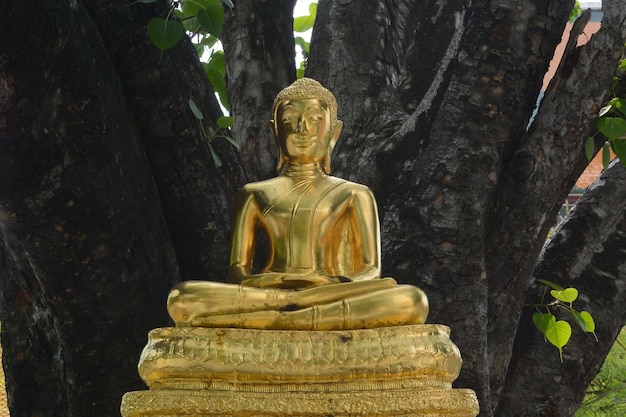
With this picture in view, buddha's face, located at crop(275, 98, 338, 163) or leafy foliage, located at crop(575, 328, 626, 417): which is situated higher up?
buddha's face, located at crop(275, 98, 338, 163)

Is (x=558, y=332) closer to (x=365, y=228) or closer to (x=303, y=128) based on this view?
(x=365, y=228)

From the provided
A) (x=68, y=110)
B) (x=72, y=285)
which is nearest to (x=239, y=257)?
(x=72, y=285)

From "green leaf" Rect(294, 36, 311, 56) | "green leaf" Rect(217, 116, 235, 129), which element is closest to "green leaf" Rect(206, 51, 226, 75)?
"green leaf" Rect(294, 36, 311, 56)

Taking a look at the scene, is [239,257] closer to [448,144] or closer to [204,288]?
[204,288]

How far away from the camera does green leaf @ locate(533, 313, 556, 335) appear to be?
301 cm

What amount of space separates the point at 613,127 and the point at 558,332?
31.8 inches

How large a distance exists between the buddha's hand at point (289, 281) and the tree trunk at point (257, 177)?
1.29 ft

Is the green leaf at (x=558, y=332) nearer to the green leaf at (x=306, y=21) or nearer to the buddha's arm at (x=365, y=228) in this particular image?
the buddha's arm at (x=365, y=228)

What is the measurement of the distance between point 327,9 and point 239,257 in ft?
5.27

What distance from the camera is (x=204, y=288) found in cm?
233

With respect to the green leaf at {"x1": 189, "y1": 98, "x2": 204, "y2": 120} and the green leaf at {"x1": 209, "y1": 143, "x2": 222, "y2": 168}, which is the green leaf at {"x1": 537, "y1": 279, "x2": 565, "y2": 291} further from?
the green leaf at {"x1": 189, "y1": 98, "x2": 204, "y2": 120}

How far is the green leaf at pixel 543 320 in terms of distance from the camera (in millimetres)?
3008

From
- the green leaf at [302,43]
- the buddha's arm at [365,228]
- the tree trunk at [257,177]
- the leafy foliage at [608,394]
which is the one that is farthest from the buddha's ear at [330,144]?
the leafy foliage at [608,394]

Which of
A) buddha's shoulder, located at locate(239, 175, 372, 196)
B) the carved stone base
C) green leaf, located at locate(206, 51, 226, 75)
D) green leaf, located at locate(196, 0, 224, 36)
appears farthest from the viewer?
green leaf, located at locate(206, 51, 226, 75)
